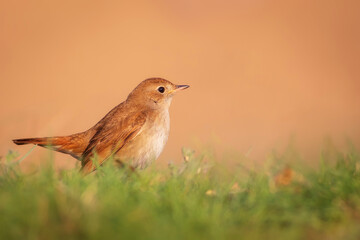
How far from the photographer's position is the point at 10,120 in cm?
517

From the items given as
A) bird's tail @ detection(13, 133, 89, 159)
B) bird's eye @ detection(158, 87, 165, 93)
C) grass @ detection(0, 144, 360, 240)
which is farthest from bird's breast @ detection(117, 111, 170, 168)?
grass @ detection(0, 144, 360, 240)

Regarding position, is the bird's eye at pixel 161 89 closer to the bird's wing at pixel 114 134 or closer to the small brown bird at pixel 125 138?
the small brown bird at pixel 125 138

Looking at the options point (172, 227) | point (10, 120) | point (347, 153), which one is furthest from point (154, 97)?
point (172, 227)

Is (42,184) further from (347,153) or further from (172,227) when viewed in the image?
(347,153)

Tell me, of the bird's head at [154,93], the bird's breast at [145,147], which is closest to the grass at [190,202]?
the bird's breast at [145,147]

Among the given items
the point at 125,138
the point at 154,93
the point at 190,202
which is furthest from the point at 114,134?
the point at 190,202

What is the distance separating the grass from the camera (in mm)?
3326

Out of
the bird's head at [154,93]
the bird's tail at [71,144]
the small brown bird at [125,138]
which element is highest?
the bird's head at [154,93]

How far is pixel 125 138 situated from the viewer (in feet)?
21.7

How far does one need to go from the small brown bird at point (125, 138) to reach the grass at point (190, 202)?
149 centimetres

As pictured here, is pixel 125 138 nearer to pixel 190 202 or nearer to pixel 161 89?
pixel 161 89

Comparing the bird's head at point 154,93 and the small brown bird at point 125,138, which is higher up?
the bird's head at point 154,93

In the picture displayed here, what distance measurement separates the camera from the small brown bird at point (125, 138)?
6.50m

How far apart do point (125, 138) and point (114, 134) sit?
16 cm
